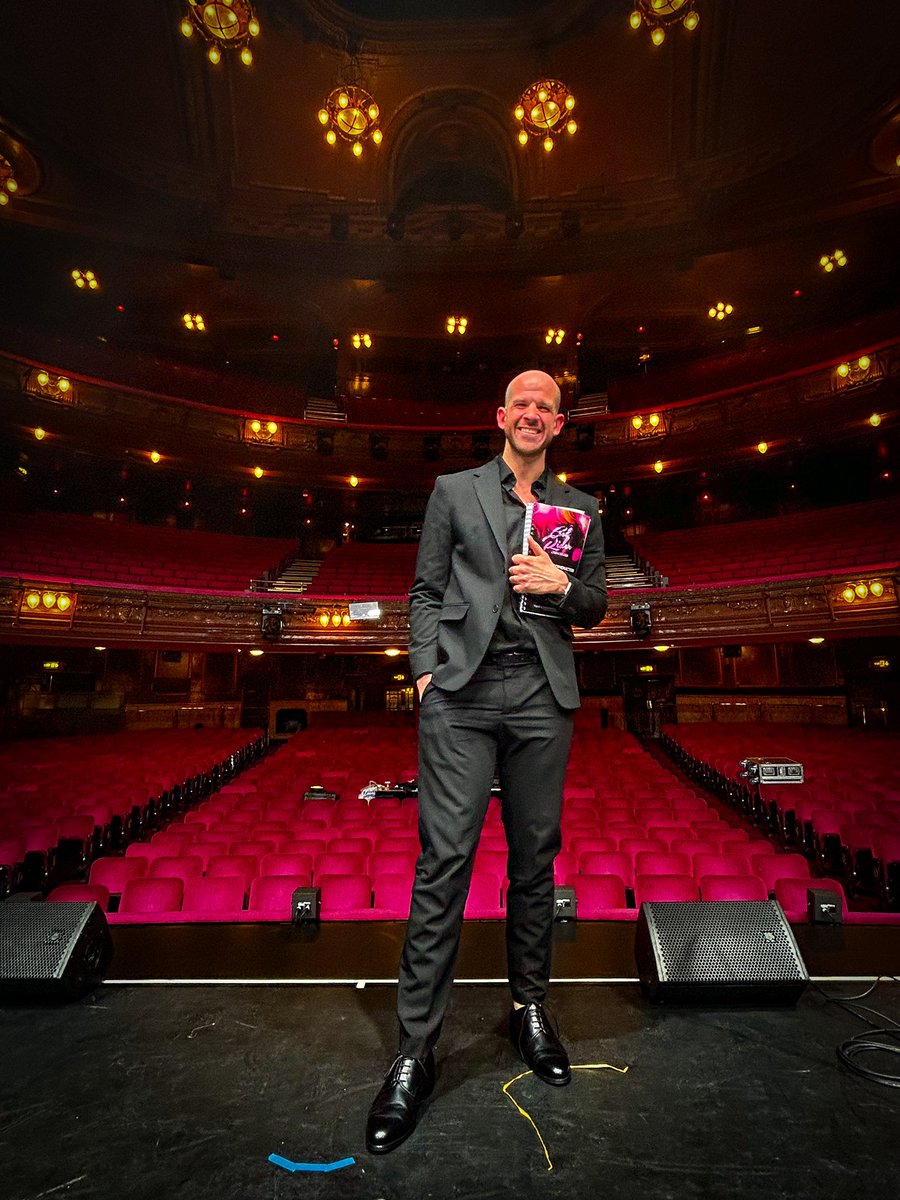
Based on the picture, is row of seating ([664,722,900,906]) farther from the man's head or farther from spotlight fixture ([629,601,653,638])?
the man's head

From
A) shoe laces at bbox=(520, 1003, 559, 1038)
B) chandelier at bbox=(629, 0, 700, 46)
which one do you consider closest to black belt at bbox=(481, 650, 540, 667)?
shoe laces at bbox=(520, 1003, 559, 1038)

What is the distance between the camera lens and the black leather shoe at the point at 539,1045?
127cm

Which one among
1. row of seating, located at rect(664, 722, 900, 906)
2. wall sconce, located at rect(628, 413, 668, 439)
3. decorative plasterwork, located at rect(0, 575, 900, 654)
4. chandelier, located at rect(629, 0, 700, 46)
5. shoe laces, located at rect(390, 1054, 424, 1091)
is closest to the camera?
shoe laces, located at rect(390, 1054, 424, 1091)

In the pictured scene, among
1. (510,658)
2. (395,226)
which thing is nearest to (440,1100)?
(510,658)

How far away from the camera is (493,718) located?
1.48 meters

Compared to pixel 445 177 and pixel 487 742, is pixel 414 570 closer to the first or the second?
pixel 445 177

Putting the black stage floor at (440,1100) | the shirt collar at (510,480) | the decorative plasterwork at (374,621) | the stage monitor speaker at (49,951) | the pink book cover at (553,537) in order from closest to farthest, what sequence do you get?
the black stage floor at (440,1100) < the pink book cover at (553,537) < the stage monitor speaker at (49,951) < the shirt collar at (510,480) < the decorative plasterwork at (374,621)

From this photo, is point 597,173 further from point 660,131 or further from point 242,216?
point 242,216

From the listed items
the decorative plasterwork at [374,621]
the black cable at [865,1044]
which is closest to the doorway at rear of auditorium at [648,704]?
the decorative plasterwork at [374,621]

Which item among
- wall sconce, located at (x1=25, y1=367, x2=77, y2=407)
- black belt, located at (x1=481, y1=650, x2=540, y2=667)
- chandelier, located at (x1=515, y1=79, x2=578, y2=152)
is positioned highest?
chandelier, located at (x1=515, y1=79, x2=578, y2=152)

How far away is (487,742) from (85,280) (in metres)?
16.7

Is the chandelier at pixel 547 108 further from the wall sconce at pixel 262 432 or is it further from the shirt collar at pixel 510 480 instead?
the shirt collar at pixel 510 480

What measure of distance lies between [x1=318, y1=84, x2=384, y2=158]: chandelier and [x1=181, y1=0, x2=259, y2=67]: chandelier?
1638 millimetres

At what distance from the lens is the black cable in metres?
1.26
